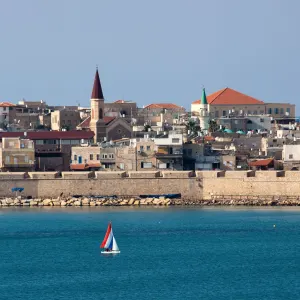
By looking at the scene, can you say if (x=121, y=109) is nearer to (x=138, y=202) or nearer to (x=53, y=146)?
(x=53, y=146)

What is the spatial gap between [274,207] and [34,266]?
2291 cm

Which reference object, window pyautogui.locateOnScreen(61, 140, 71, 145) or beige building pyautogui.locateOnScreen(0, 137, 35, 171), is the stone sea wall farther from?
window pyautogui.locateOnScreen(61, 140, 71, 145)

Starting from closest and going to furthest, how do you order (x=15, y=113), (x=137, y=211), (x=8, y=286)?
(x=8, y=286), (x=137, y=211), (x=15, y=113)

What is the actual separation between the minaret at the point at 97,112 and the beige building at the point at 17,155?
8679 millimetres

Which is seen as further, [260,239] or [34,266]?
[260,239]

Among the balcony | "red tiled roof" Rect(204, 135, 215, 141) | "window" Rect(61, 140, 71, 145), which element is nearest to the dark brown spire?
"window" Rect(61, 140, 71, 145)

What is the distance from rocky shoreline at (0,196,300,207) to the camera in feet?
261

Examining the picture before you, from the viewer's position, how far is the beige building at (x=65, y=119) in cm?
10814

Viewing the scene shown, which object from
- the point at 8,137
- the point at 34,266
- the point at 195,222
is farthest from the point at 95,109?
the point at 34,266

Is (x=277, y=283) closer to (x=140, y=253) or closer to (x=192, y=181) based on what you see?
(x=140, y=253)

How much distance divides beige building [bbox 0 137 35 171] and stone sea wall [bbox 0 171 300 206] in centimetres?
443

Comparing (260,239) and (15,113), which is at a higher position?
(15,113)

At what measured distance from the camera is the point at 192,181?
267ft

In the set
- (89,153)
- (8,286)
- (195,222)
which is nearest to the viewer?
(8,286)
